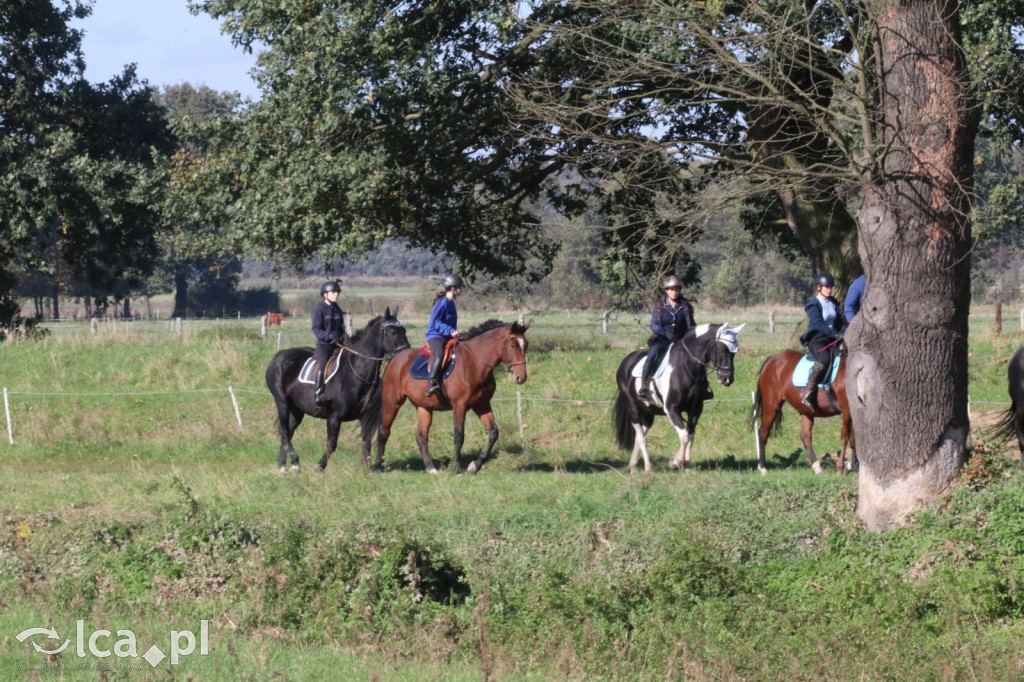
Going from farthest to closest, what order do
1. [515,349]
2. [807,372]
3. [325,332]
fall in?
[325,332]
[807,372]
[515,349]

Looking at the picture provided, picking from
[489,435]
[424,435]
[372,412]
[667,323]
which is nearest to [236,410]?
[372,412]

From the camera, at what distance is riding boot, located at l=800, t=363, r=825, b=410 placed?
16.8m

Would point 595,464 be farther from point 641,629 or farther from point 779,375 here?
point 641,629

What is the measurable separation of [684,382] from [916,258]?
5.11 metres

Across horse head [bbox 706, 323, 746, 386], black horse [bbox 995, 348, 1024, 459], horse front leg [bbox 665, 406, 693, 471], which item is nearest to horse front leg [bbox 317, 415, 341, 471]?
horse front leg [bbox 665, 406, 693, 471]

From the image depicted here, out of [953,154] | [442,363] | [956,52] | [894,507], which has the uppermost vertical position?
[956,52]

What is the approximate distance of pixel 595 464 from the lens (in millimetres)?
18500

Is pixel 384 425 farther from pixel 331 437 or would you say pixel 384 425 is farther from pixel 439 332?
pixel 439 332

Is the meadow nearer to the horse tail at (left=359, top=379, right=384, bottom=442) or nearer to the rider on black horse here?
the rider on black horse

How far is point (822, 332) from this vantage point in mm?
16828

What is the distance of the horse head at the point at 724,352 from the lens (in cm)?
1609

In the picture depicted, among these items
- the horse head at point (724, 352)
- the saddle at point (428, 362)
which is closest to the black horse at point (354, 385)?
the saddle at point (428, 362)

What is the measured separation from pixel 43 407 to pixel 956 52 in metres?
19.5

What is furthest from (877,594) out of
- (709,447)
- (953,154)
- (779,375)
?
(709,447)
